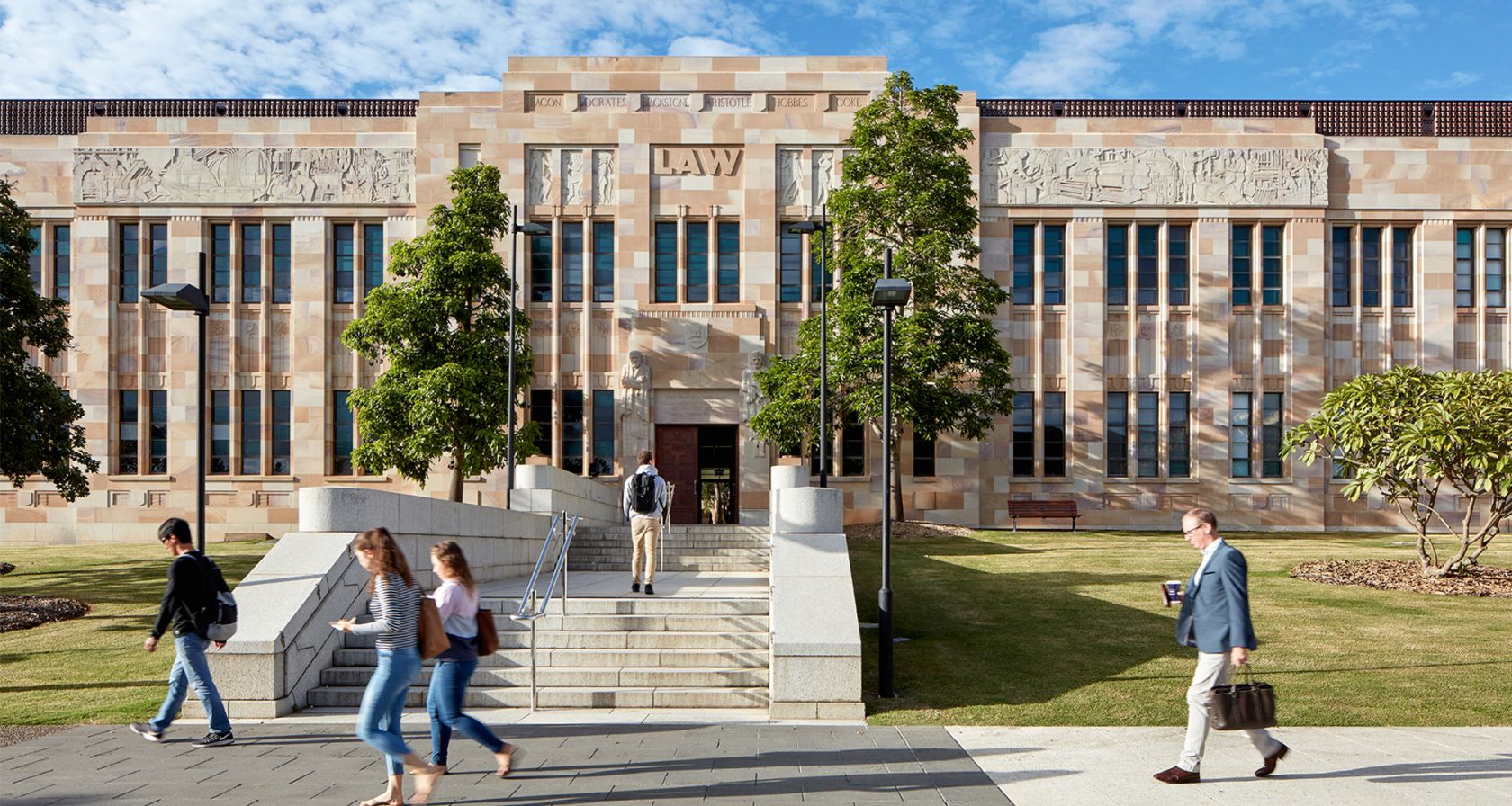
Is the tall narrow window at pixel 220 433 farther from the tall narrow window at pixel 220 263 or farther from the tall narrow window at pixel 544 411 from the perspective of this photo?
the tall narrow window at pixel 544 411

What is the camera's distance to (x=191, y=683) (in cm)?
882

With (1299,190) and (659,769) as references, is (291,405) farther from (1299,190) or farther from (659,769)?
(1299,190)

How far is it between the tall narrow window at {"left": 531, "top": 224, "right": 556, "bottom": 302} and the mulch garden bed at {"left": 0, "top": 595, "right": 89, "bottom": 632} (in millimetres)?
15718

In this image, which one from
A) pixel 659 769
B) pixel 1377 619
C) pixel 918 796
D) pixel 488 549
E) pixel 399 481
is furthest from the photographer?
pixel 399 481

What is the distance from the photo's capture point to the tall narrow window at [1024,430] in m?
30.6

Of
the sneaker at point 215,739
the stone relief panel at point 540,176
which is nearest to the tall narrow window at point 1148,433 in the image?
the stone relief panel at point 540,176

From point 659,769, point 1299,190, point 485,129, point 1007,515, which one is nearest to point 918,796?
point 659,769

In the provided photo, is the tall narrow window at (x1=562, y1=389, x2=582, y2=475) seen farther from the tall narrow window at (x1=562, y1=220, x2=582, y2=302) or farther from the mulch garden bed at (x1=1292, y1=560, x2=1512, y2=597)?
the mulch garden bed at (x1=1292, y1=560, x2=1512, y2=597)

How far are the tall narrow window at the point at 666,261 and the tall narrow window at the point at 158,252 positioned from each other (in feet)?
46.4

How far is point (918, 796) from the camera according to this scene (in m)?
7.36

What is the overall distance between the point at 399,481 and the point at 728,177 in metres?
12.6

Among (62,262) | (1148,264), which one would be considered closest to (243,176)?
(62,262)

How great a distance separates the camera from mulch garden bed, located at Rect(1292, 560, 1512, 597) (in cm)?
1655

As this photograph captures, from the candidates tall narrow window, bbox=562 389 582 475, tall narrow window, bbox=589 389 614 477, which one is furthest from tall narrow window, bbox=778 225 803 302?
tall narrow window, bbox=562 389 582 475
